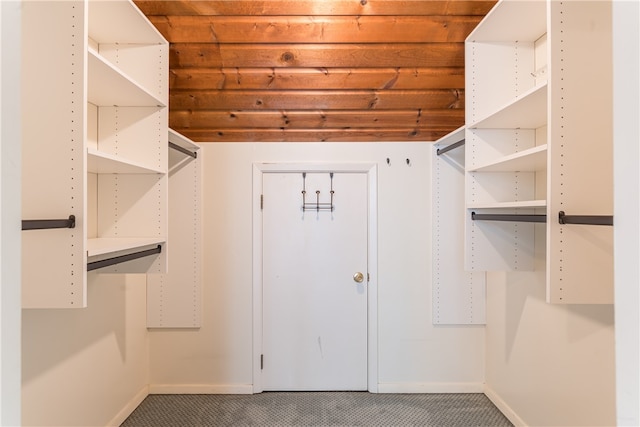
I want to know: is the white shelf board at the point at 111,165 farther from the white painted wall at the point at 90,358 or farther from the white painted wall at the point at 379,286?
the white painted wall at the point at 379,286

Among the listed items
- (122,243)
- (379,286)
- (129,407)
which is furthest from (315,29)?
(129,407)

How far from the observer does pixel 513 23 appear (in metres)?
1.63

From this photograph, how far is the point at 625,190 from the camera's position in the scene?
0.51 metres

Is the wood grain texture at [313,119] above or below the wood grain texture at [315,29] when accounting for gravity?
below

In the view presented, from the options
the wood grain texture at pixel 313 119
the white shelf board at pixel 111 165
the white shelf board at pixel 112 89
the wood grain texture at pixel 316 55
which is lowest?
the white shelf board at pixel 111 165

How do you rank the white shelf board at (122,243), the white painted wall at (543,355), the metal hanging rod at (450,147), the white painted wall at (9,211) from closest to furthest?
the white painted wall at (9,211)
the white shelf board at (122,243)
the white painted wall at (543,355)
the metal hanging rod at (450,147)

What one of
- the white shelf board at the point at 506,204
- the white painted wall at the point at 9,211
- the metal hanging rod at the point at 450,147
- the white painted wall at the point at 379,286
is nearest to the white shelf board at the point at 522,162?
the white shelf board at the point at 506,204

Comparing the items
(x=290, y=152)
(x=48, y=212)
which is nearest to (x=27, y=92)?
(x=48, y=212)

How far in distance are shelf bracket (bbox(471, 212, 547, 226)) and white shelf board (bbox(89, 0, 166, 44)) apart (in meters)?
2.04

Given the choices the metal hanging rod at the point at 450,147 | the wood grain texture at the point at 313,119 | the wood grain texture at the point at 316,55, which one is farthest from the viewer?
the wood grain texture at the point at 313,119

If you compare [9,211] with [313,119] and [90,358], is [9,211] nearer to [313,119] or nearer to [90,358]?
[90,358]

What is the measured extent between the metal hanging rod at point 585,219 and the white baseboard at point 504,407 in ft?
5.34

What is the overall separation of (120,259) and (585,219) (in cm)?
191

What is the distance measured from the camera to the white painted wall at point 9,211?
51cm
